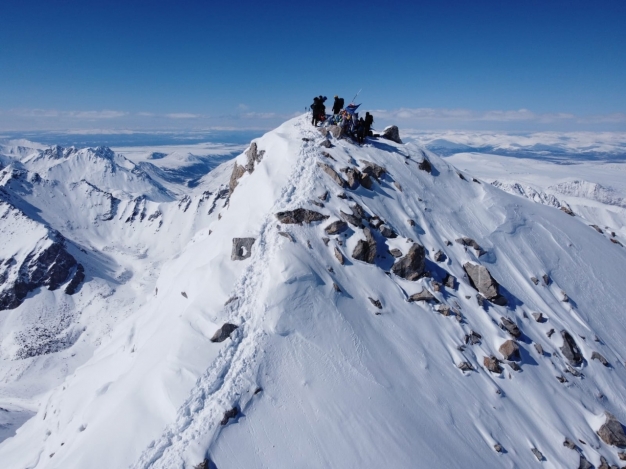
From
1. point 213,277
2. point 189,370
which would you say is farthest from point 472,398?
point 213,277

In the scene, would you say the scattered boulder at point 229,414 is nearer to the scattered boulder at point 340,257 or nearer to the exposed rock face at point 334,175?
the scattered boulder at point 340,257

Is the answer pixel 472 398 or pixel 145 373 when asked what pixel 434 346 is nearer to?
pixel 472 398

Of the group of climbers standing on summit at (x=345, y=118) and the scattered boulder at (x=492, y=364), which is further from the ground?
the group of climbers standing on summit at (x=345, y=118)

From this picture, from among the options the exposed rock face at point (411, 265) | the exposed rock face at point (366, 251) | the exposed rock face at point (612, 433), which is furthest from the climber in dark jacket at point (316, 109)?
the exposed rock face at point (612, 433)

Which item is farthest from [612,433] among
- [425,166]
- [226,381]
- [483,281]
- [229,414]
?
[425,166]

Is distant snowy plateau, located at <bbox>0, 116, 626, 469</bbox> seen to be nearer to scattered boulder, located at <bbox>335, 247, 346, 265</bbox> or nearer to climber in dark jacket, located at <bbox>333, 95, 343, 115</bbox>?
scattered boulder, located at <bbox>335, 247, 346, 265</bbox>

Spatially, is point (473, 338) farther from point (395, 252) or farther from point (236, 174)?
point (236, 174)

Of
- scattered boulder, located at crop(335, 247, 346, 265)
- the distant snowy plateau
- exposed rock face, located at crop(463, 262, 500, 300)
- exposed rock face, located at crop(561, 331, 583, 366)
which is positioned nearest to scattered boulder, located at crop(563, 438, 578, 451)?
the distant snowy plateau
